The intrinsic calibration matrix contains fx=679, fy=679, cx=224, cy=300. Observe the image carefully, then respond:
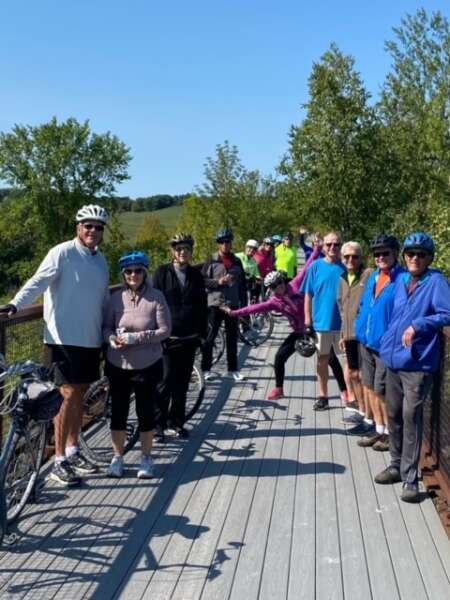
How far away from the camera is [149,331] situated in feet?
16.9

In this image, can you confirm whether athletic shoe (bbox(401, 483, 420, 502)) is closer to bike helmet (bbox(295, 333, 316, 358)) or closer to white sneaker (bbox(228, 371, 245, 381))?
bike helmet (bbox(295, 333, 316, 358))

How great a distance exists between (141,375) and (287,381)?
4.06 meters

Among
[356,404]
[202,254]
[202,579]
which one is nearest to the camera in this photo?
[202,579]

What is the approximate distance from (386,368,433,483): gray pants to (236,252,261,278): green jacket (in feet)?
28.2

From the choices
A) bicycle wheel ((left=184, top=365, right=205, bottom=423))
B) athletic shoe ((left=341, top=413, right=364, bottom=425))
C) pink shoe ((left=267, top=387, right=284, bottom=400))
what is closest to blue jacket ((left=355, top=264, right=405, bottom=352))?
athletic shoe ((left=341, top=413, right=364, bottom=425))

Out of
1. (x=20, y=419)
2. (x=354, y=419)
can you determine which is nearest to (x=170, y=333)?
(x=20, y=419)

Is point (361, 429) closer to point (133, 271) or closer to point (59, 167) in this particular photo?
point (133, 271)

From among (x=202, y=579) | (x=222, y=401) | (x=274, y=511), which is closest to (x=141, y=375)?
(x=274, y=511)

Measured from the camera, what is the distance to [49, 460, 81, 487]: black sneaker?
16.8 ft

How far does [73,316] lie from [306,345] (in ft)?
10.7

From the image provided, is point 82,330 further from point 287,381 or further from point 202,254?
point 202,254

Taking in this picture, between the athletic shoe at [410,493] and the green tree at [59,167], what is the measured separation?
62216 millimetres

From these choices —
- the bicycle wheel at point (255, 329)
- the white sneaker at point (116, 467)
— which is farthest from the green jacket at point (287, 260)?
the white sneaker at point (116, 467)

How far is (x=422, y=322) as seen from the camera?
15.0 ft
